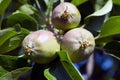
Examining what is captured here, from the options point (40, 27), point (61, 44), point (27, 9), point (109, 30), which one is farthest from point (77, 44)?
point (27, 9)

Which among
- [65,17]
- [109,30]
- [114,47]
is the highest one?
[65,17]

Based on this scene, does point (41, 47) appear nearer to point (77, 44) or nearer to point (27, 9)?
point (77, 44)

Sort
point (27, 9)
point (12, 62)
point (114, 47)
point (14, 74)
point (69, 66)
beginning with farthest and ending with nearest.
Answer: point (27, 9) < point (114, 47) < point (12, 62) < point (14, 74) < point (69, 66)

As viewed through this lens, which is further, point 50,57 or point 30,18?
point 30,18

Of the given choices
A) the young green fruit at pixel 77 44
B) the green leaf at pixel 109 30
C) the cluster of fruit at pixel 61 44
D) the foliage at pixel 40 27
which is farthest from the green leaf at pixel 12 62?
the green leaf at pixel 109 30

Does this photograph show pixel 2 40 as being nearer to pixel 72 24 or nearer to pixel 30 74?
pixel 30 74

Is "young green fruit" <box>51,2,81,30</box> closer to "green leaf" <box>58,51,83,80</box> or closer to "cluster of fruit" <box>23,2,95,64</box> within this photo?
"cluster of fruit" <box>23,2,95,64</box>

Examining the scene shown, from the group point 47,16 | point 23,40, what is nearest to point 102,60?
point 47,16

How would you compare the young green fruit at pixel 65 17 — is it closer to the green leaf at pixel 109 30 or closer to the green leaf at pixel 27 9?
the green leaf at pixel 109 30
